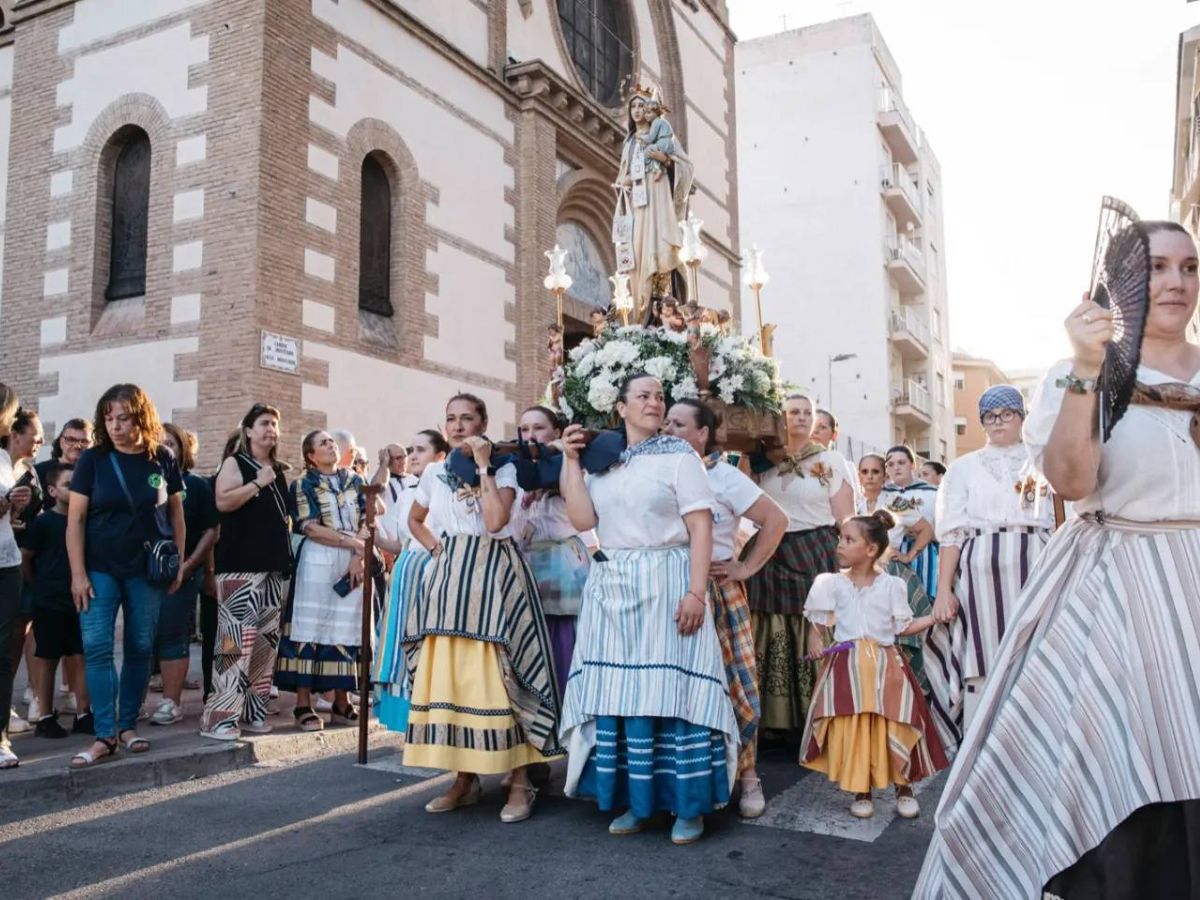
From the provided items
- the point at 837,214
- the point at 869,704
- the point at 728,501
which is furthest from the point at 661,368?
the point at 837,214

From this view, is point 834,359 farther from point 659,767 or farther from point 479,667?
point 659,767

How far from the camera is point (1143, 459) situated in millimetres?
2562

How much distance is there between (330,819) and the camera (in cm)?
479

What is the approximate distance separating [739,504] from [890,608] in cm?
90

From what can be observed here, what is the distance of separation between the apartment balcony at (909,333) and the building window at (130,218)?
28.3m

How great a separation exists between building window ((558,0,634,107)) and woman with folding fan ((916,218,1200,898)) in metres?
15.8

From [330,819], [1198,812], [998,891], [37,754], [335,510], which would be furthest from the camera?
[335,510]

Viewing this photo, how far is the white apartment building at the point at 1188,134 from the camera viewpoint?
22406mm

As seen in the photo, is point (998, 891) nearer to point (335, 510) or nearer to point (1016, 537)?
point (1016, 537)

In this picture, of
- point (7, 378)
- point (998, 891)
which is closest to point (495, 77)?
point (7, 378)

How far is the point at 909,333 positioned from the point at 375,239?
89.4 ft

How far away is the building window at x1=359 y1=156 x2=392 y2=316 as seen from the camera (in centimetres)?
1305

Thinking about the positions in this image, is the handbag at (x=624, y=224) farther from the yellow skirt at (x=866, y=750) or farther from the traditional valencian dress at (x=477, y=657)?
the yellow skirt at (x=866, y=750)

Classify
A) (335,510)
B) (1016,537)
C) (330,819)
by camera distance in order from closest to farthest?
(330,819), (1016,537), (335,510)
